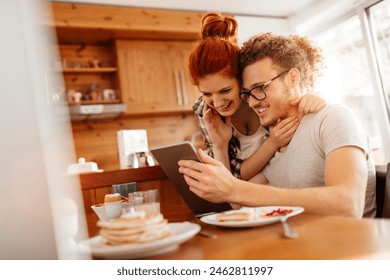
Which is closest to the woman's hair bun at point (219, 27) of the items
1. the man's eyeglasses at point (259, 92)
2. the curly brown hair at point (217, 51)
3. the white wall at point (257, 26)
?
the curly brown hair at point (217, 51)

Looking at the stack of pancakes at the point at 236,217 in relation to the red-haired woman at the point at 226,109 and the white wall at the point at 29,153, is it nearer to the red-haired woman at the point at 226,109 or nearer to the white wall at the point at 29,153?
the white wall at the point at 29,153

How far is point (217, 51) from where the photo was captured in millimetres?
1487

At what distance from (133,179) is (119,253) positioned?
3.46 feet

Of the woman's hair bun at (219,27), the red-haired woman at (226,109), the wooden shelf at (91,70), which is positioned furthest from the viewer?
the wooden shelf at (91,70)

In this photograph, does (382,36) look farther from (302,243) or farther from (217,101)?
(302,243)

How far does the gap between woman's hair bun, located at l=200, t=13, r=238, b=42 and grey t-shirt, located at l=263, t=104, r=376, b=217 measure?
1.74 feet

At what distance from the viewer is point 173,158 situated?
107 cm

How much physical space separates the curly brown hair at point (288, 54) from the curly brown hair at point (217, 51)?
0.14 ft

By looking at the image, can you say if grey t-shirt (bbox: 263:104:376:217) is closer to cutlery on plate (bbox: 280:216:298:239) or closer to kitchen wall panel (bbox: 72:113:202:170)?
cutlery on plate (bbox: 280:216:298:239)

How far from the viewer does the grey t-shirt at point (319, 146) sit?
1.04 metres

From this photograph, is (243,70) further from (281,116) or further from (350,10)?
(350,10)

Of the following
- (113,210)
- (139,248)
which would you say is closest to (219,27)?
(113,210)

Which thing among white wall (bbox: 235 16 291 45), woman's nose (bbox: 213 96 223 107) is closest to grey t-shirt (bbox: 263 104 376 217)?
woman's nose (bbox: 213 96 223 107)

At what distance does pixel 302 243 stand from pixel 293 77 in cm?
85
